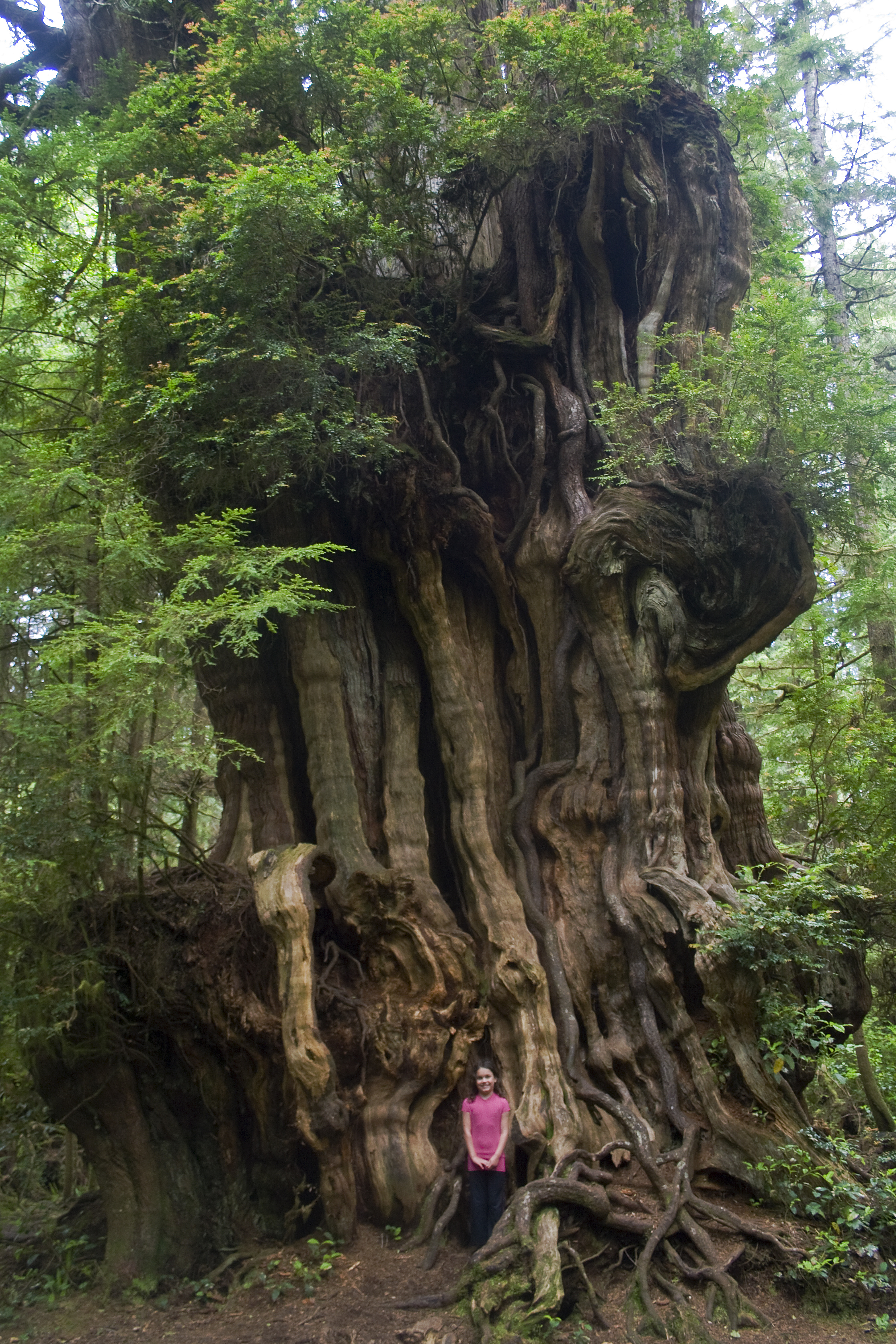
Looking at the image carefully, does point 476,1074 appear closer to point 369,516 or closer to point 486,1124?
point 486,1124

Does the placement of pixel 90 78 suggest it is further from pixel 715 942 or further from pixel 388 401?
pixel 715 942

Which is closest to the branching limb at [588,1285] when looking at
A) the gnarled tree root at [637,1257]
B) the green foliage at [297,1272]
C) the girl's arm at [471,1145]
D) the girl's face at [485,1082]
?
the gnarled tree root at [637,1257]

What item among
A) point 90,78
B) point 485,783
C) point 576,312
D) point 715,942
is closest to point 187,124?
point 90,78

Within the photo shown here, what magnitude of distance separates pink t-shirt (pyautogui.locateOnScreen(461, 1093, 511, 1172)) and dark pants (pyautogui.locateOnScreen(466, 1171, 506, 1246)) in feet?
0.18

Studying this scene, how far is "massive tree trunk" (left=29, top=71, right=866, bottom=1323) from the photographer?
223 inches

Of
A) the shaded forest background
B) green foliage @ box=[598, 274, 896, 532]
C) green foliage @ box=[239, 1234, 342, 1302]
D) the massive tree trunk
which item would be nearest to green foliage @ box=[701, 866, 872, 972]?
the shaded forest background

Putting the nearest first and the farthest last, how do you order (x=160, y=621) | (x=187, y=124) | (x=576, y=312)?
(x=160, y=621)
(x=187, y=124)
(x=576, y=312)

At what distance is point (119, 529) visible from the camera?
594 cm

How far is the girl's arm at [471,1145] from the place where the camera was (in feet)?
16.6

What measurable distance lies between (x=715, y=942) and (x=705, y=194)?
6511 mm

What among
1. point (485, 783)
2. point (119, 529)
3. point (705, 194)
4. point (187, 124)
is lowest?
point (485, 783)

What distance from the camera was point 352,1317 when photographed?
15.3 feet

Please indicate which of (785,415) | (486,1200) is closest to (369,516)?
(785,415)

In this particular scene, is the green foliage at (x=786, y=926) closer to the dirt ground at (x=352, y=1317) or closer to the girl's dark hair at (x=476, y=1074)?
the dirt ground at (x=352, y=1317)
